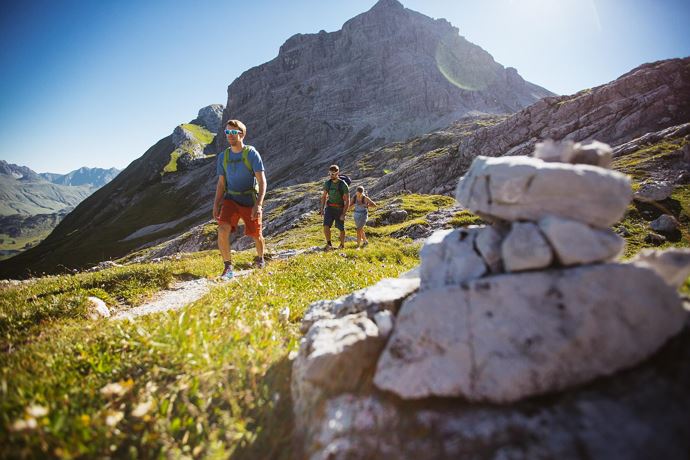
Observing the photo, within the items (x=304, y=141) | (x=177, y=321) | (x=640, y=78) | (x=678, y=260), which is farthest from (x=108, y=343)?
(x=304, y=141)

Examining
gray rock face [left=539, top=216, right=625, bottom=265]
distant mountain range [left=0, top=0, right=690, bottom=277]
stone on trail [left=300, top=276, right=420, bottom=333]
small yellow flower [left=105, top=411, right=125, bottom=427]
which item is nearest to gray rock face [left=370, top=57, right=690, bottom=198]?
distant mountain range [left=0, top=0, right=690, bottom=277]

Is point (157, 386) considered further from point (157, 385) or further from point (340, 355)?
point (340, 355)

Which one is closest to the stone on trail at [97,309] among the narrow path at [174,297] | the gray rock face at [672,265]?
the narrow path at [174,297]

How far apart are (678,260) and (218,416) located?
539cm

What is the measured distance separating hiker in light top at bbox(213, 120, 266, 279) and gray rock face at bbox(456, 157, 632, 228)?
6.97m

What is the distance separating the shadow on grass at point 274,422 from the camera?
11.1 ft

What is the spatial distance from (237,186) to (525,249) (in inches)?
324

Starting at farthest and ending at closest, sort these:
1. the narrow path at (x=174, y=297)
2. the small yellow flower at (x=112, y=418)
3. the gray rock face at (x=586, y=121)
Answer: the gray rock face at (x=586, y=121) < the narrow path at (x=174, y=297) < the small yellow flower at (x=112, y=418)

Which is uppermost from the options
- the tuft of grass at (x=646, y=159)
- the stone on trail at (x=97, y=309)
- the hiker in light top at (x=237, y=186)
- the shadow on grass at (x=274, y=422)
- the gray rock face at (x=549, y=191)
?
the hiker in light top at (x=237, y=186)

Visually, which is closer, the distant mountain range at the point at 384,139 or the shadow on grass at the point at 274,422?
the shadow on grass at the point at 274,422

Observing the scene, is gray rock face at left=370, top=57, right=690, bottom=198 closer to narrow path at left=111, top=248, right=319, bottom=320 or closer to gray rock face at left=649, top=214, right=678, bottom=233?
gray rock face at left=649, top=214, right=678, bottom=233

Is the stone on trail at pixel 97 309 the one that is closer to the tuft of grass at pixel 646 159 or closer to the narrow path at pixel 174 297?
→ the narrow path at pixel 174 297

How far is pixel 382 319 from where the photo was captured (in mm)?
4102

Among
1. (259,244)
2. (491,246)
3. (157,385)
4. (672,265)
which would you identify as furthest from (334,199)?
(672,265)
